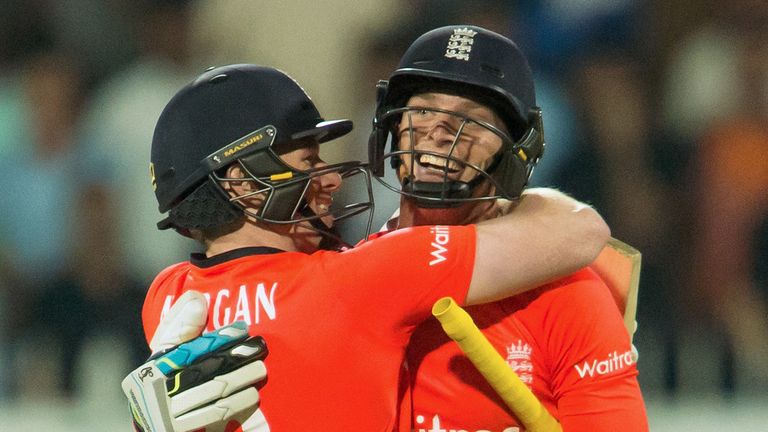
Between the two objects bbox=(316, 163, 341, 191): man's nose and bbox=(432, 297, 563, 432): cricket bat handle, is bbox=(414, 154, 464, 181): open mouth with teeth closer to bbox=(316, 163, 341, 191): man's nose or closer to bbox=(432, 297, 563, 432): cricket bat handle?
bbox=(316, 163, 341, 191): man's nose

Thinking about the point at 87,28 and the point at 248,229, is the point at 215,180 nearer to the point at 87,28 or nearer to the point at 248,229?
the point at 248,229

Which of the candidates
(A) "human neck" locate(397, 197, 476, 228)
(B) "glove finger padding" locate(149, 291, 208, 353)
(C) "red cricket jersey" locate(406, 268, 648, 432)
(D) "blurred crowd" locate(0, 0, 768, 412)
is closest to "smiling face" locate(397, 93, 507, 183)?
(A) "human neck" locate(397, 197, 476, 228)

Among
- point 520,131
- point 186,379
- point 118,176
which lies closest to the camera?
point 186,379

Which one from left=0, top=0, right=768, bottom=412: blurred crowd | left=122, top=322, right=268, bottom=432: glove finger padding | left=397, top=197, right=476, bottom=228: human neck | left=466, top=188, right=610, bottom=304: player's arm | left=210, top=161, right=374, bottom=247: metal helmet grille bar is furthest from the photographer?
left=0, top=0, right=768, bottom=412: blurred crowd

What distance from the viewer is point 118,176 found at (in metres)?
5.61

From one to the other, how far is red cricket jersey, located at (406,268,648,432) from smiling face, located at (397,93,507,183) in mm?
335

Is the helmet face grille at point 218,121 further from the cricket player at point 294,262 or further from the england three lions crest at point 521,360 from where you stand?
the england three lions crest at point 521,360

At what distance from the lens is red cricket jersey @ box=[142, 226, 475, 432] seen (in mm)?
2482

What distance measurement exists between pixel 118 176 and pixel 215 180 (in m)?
3.11

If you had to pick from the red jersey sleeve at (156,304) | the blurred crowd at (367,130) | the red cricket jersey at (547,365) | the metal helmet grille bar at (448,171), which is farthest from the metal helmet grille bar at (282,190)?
the blurred crowd at (367,130)

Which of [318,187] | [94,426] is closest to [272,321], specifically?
[318,187]

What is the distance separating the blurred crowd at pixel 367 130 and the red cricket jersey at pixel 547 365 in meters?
2.62

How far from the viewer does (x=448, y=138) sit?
2.72 m

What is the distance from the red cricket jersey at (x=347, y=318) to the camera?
8.14 feet
